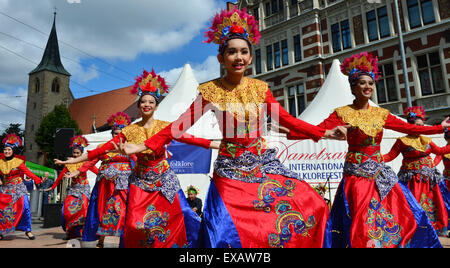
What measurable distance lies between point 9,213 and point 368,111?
7883 mm

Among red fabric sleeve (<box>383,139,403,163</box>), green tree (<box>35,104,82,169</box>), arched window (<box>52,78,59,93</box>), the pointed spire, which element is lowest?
red fabric sleeve (<box>383,139,403,163</box>)

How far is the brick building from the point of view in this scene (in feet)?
54.4

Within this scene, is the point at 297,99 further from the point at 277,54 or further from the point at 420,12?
the point at 420,12

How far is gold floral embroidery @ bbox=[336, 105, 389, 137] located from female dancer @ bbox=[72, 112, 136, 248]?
315cm

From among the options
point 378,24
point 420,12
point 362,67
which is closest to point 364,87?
point 362,67

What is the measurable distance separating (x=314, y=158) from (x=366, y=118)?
7.56 m

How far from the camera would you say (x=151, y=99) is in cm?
430

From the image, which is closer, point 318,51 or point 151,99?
point 151,99

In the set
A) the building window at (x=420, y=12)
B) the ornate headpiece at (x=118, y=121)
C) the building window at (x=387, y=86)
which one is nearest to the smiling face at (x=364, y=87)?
the ornate headpiece at (x=118, y=121)

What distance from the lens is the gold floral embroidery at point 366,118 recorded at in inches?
136

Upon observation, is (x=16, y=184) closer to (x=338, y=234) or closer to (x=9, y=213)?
(x=9, y=213)

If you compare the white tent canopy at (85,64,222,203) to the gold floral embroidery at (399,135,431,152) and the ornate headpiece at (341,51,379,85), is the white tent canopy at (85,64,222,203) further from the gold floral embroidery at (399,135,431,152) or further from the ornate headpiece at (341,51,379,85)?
the ornate headpiece at (341,51,379,85)

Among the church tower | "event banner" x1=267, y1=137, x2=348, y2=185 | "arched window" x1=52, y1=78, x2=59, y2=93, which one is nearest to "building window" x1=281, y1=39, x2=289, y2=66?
"event banner" x1=267, y1=137, x2=348, y2=185

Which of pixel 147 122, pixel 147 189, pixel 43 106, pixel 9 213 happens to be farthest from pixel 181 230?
pixel 43 106
